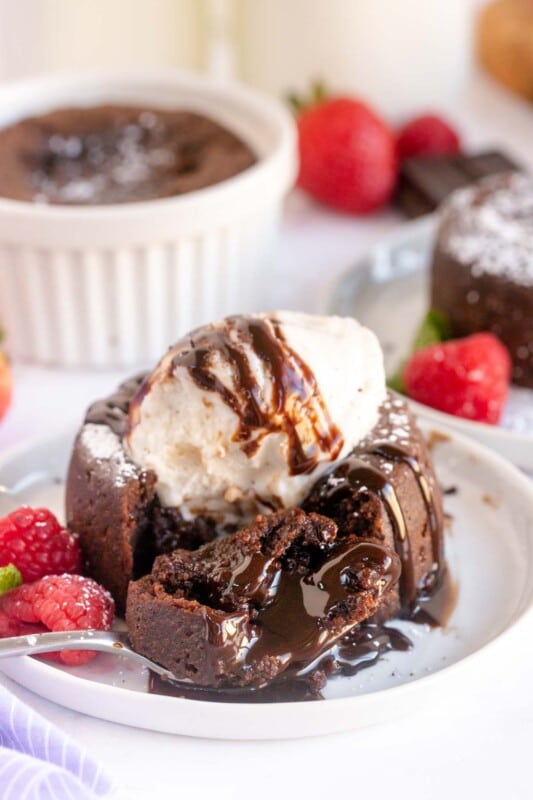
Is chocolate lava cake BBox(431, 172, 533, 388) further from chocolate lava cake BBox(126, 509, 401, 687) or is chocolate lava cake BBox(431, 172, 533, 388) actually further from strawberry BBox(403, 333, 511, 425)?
chocolate lava cake BBox(126, 509, 401, 687)

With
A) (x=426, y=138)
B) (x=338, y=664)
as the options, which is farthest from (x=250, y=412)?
(x=426, y=138)

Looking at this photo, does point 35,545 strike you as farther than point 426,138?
No

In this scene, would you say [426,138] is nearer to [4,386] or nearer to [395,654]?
[4,386]

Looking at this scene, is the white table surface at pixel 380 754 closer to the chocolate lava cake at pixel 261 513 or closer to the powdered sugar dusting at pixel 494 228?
the chocolate lava cake at pixel 261 513

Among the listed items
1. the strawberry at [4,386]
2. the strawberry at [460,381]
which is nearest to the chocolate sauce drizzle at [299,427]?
the strawberry at [460,381]

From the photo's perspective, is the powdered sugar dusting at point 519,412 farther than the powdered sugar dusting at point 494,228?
No
